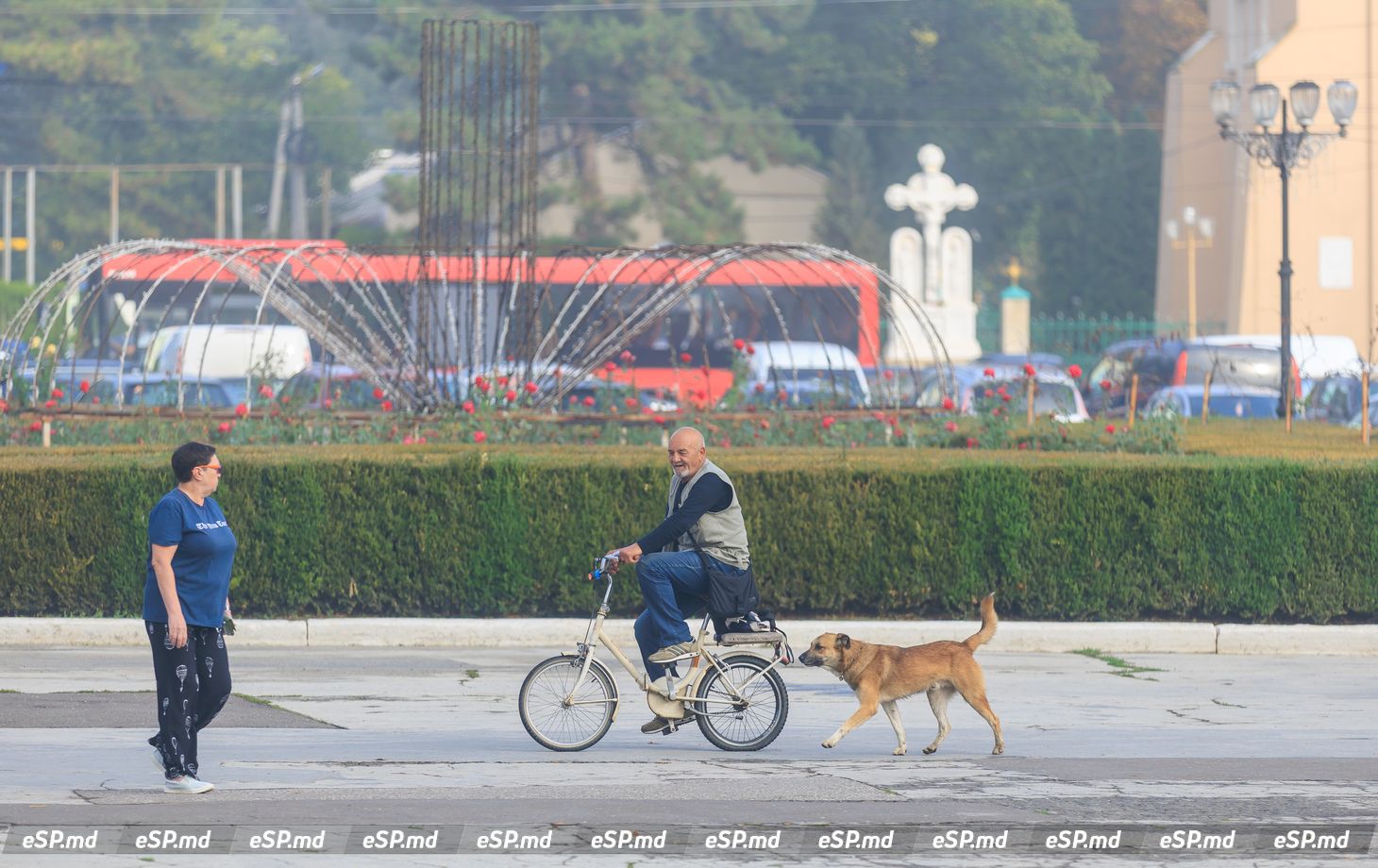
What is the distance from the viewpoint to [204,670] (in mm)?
8648

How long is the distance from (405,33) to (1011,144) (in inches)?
892

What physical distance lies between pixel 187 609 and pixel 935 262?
149ft

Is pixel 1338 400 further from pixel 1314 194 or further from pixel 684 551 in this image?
pixel 684 551

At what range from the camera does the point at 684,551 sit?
10008 millimetres

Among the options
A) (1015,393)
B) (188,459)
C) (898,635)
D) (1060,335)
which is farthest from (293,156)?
(188,459)

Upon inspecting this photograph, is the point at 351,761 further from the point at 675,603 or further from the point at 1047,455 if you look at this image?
the point at 1047,455

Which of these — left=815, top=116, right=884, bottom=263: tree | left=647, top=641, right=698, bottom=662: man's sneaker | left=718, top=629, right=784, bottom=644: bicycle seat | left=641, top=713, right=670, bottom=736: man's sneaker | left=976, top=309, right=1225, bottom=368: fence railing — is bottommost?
left=641, top=713, right=670, bottom=736: man's sneaker

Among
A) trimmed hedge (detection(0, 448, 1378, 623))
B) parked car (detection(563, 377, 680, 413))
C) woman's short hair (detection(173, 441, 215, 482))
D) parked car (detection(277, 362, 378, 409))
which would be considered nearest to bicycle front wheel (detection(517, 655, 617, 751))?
woman's short hair (detection(173, 441, 215, 482))

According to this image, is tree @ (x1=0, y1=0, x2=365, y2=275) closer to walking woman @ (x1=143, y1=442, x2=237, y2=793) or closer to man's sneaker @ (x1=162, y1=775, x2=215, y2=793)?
walking woman @ (x1=143, y1=442, x2=237, y2=793)

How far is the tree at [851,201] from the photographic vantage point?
235 feet

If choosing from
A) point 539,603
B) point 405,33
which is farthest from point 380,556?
point 405,33

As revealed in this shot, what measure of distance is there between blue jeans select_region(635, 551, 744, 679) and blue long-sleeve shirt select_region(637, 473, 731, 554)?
3.5 inches

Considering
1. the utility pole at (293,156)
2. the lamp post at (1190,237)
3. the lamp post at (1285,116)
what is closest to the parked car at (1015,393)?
the lamp post at (1285,116)

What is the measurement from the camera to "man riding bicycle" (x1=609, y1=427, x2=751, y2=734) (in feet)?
32.1
